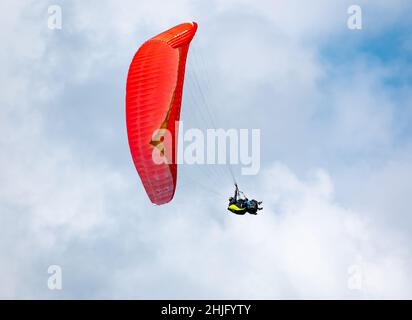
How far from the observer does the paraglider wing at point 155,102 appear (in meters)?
40.3

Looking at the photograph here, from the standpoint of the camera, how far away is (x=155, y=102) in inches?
1588

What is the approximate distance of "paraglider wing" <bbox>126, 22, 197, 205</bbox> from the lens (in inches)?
1586

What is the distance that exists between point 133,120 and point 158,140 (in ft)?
4.22

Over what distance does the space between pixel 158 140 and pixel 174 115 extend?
128 cm
